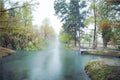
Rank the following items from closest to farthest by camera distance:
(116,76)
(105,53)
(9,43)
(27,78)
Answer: (116,76), (27,78), (105,53), (9,43)

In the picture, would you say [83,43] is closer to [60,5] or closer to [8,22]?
[60,5]

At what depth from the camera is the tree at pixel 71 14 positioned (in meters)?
48.1

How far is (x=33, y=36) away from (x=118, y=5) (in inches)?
1371

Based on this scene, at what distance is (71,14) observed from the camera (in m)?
48.8

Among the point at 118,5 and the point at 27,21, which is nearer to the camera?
the point at 118,5

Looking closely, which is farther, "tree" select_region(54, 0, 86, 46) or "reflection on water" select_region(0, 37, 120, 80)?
"tree" select_region(54, 0, 86, 46)

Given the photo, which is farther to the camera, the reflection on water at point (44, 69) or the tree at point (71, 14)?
the tree at point (71, 14)

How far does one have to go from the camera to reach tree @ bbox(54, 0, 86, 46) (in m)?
48.1

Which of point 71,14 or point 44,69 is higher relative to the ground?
point 71,14

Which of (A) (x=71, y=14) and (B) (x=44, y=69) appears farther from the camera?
(A) (x=71, y=14)

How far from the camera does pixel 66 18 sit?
5053cm

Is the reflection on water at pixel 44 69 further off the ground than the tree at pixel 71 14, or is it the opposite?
the tree at pixel 71 14

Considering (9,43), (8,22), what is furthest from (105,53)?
(9,43)

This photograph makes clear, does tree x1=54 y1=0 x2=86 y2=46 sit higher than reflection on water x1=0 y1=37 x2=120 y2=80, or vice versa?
tree x1=54 y1=0 x2=86 y2=46
